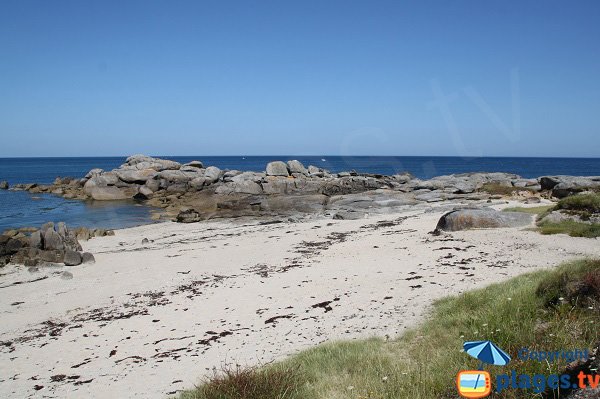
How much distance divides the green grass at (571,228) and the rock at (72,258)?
20220mm

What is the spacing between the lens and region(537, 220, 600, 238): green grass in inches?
602

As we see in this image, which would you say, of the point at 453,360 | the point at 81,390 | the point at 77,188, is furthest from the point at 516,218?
the point at 77,188

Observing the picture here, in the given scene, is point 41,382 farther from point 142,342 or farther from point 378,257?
point 378,257

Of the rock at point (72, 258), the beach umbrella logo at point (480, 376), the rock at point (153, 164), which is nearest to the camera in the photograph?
the beach umbrella logo at point (480, 376)

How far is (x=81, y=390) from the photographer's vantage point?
7.50 m

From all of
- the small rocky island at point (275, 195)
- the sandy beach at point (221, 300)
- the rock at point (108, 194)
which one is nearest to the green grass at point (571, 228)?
the sandy beach at point (221, 300)

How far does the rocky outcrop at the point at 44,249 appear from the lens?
19.2m

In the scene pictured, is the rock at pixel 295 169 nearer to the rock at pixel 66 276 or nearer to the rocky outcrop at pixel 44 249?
the rocky outcrop at pixel 44 249

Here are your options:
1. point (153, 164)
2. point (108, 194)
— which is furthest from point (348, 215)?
point (153, 164)

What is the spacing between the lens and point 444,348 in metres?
6.30

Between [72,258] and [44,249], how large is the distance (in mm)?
3197

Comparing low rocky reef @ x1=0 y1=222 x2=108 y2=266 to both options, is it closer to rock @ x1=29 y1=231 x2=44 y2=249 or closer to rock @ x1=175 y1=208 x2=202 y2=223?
rock @ x1=29 y1=231 x2=44 y2=249

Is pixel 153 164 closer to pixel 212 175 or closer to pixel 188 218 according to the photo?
pixel 212 175

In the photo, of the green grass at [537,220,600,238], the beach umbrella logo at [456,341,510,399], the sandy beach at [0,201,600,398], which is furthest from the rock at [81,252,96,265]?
the green grass at [537,220,600,238]
